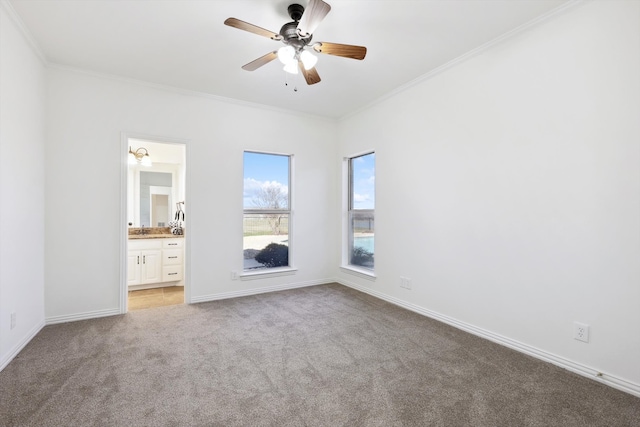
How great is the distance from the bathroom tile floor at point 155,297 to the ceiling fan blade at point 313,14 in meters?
3.68

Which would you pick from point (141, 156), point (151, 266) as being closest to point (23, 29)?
point (141, 156)

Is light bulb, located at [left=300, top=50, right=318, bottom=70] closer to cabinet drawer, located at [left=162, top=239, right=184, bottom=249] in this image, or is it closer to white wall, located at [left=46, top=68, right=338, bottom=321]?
white wall, located at [left=46, top=68, right=338, bottom=321]

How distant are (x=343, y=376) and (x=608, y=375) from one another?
1829 millimetres

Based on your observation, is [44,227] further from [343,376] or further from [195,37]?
[343,376]

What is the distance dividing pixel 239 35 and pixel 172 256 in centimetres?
372

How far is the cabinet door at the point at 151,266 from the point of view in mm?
4867

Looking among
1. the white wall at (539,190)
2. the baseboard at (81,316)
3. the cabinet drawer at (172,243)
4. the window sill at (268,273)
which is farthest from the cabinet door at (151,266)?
the white wall at (539,190)

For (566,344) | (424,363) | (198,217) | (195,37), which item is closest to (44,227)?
(198,217)

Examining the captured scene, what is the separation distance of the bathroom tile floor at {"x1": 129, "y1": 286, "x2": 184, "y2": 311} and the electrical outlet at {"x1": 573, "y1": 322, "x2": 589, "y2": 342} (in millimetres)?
4238

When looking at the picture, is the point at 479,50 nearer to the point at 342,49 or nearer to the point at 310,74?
the point at 342,49

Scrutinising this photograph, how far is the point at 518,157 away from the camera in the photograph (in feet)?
8.65

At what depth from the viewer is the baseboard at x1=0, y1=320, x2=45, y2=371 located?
2.31 m

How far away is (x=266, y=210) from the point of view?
4594 millimetres

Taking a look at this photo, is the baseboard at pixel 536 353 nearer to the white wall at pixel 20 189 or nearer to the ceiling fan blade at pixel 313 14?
the ceiling fan blade at pixel 313 14
